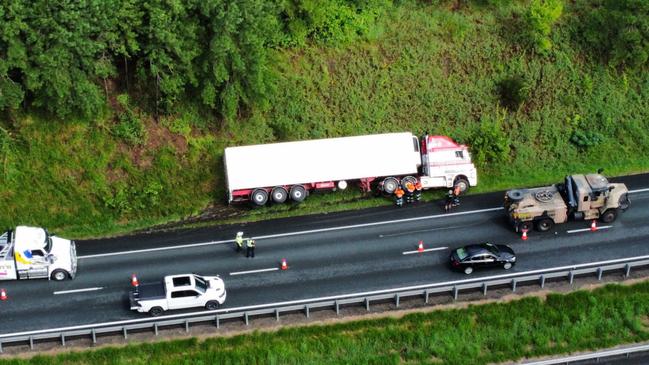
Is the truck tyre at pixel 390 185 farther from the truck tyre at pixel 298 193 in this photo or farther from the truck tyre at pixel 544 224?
the truck tyre at pixel 544 224

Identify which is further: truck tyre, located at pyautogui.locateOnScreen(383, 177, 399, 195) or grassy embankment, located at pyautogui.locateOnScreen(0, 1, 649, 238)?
truck tyre, located at pyautogui.locateOnScreen(383, 177, 399, 195)

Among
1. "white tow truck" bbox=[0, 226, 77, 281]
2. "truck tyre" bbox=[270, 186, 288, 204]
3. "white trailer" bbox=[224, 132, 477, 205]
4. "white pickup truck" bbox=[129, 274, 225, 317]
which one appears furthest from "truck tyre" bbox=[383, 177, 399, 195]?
"white tow truck" bbox=[0, 226, 77, 281]

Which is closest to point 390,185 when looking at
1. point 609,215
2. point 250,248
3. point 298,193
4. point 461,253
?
point 298,193

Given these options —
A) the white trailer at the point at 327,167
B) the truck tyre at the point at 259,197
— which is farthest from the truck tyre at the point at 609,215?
the truck tyre at the point at 259,197

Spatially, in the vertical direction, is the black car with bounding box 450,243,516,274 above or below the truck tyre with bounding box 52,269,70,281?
below

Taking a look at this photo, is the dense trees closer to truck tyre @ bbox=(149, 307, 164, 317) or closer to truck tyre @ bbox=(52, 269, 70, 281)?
truck tyre @ bbox=(52, 269, 70, 281)

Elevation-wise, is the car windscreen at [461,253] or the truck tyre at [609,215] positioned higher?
the truck tyre at [609,215]

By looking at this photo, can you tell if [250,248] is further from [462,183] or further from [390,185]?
[462,183]

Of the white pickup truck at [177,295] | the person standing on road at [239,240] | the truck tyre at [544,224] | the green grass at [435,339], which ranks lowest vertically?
the green grass at [435,339]

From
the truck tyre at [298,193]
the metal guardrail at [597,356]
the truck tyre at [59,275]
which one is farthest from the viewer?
the truck tyre at [298,193]
